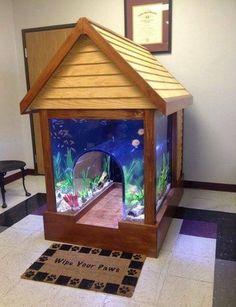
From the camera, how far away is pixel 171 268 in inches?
74.9

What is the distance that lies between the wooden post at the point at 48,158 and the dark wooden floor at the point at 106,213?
277 millimetres

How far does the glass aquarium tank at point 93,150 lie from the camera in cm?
201

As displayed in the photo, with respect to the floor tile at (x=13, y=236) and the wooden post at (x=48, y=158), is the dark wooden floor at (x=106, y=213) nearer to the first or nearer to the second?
the wooden post at (x=48, y=158)

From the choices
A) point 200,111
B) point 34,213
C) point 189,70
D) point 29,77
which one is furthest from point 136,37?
point 34,213

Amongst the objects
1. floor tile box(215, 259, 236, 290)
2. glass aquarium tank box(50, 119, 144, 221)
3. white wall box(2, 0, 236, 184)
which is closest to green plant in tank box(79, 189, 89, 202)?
glass aquarium tank box(50, 119, 144, 221)

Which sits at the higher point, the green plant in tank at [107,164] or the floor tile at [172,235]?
the green plant in tank at [107,164]

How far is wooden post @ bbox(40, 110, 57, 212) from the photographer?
6.98 ft

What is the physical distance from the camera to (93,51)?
1.90 m

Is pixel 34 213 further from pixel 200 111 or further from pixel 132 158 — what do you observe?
pixel 200 111

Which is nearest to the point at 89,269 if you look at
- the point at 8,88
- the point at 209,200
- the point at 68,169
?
the point at 68,169

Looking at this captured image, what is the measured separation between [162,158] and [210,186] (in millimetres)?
1367

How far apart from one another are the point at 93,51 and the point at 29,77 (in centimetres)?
223

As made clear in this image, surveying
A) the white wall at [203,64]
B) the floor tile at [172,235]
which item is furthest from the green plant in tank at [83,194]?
the white wall at [203,64]

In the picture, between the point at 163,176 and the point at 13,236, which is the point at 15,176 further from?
the point at 163,176
